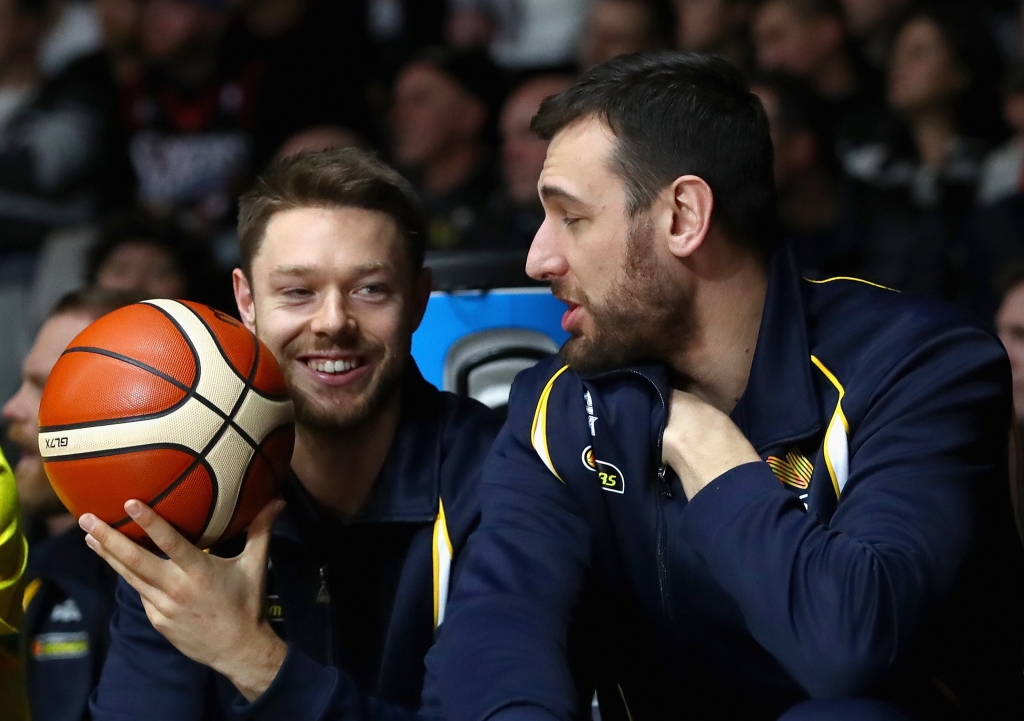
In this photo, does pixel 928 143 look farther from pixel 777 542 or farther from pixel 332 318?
pixel 777 542

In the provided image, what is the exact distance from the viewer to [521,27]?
7.21m

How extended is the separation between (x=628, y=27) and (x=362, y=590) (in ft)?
13.3

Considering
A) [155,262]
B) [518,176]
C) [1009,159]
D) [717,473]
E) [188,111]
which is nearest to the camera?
[717,473]

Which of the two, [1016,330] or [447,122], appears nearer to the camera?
[1016,330]

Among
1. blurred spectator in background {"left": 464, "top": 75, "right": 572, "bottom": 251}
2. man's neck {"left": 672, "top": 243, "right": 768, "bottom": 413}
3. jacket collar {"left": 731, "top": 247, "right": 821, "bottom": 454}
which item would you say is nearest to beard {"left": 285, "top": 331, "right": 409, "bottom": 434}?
man's neck {"left": 672, "top": 243, "right": 768, "bottom": 413}

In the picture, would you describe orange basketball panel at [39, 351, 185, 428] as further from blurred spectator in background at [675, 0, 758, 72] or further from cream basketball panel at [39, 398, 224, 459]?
blurred spectator in background at [675, 0, 758, 72]

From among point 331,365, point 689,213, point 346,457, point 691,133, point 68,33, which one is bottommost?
point 346,457

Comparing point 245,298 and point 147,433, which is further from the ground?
point 245,298

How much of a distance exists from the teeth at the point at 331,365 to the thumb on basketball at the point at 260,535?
40 cm

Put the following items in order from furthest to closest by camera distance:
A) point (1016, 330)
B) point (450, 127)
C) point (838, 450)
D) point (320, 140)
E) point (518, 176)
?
point (450, 127), point (320, 140), point (518, 176), point (1016, 330), point (838, 450)

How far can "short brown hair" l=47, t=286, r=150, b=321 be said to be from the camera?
12.5 ft

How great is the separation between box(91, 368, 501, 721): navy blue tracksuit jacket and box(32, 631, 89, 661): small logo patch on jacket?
507 millimetres

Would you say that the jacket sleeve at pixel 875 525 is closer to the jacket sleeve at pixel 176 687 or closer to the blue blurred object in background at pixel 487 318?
the jacket sleeve at pixel 176 687

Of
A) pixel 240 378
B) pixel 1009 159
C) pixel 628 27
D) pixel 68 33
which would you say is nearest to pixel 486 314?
pixel 240 378
